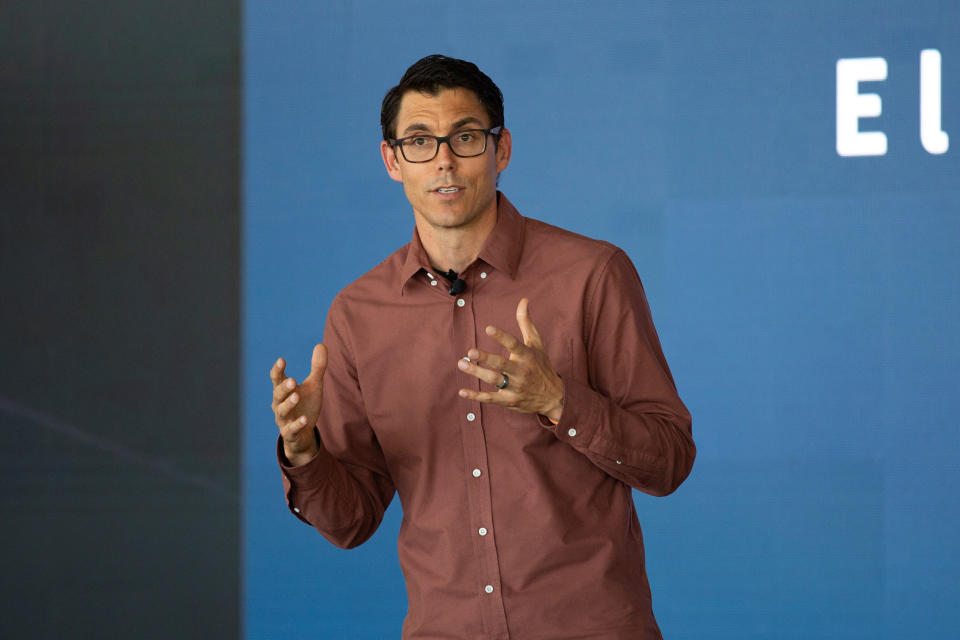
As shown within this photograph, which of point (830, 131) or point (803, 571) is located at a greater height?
point (830, 131)

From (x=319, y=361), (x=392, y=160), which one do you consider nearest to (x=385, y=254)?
(x=392, y=160)

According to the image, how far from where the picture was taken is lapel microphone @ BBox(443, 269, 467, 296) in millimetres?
1983

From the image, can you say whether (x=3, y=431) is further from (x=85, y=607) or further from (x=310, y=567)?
(x=310, y=567)

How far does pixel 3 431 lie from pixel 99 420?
38cm

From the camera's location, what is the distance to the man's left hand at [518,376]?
1607 millimetres

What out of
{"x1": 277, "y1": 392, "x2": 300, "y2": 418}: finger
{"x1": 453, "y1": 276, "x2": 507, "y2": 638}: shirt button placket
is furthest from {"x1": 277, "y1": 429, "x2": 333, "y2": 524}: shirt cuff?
{"x1": 453, "y1": 276, "x2": 507, "y2": 638}: shirt button placket

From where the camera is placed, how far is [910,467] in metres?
3.37

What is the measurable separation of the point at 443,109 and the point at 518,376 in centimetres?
61

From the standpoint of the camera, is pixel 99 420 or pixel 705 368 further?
pixel 99 420

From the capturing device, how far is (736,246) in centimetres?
345

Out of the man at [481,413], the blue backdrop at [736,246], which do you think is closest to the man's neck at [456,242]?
the man at [481,413]

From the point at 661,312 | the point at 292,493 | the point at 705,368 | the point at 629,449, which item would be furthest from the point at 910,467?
Answer: the point at 292,493

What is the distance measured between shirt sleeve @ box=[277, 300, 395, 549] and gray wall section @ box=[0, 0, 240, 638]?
175 centimetres

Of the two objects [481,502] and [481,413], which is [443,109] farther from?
[481,502]
